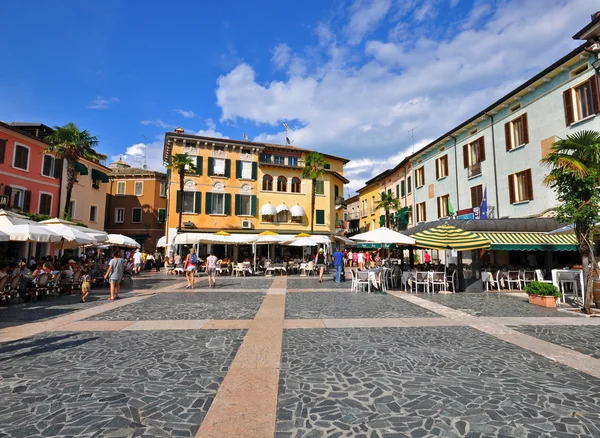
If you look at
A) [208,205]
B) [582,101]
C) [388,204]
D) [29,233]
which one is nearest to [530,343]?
[29,233]

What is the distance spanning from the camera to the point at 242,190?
29.8 meters

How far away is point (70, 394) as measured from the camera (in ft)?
12.1

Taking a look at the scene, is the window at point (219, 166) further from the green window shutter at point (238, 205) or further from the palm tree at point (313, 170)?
the palm tree at point (313, 170)

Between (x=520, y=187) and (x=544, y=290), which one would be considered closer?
(x=544, y=290)

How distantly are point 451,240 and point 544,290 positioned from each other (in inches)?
148

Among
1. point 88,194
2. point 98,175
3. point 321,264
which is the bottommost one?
point 321,264

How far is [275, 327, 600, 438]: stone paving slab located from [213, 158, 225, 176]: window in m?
25.5

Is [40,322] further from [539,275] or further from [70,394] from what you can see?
[539,275]

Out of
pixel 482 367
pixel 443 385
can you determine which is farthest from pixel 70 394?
pixel 482 367

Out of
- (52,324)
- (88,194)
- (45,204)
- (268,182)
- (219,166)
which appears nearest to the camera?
(52,324)

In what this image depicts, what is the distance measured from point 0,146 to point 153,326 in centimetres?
2260

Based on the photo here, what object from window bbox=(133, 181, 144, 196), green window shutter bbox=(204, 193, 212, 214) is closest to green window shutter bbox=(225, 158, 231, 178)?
green window shutter bbox=(204, 193, 212, 214)

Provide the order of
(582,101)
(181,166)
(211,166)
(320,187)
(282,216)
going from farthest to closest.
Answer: (320,187), (282,216), (211,166), (181,166), (582,101)

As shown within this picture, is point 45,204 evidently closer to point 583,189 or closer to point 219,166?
point 219,166
